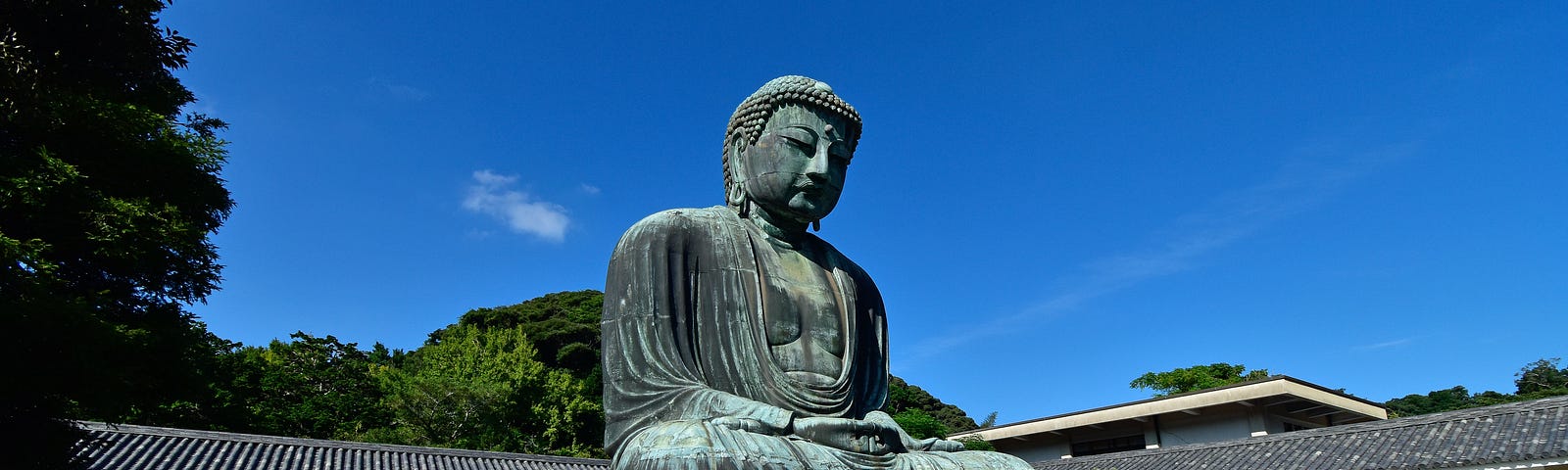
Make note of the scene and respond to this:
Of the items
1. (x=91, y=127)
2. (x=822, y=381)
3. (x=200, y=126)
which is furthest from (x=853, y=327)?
(x=200, y=126)

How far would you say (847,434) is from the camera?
183 inches

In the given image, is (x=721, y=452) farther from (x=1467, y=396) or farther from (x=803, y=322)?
(x=1467, y=396)

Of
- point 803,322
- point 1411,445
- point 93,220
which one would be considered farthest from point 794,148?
point 1411,445

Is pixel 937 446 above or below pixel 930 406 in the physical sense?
below

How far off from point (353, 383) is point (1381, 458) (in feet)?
102

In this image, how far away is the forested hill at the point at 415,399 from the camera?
103ft

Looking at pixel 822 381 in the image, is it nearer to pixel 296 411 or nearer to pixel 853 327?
pixel 853 327

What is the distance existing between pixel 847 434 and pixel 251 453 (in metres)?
20.4

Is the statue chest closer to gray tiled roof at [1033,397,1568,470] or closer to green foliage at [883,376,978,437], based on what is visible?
gray tiled roof at [1033,397,1568,470]

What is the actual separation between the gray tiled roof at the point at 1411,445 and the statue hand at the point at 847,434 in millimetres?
16092

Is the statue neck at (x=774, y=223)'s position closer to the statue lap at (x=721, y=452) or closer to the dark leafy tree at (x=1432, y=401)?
the statue lap at (x=721, y=452)

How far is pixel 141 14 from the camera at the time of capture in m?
13.1

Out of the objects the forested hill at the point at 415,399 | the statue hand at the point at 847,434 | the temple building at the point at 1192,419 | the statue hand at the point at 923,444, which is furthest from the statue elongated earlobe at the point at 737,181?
the forested hill at the point at 415,399

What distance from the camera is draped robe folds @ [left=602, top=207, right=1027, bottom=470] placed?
14.6 feet
